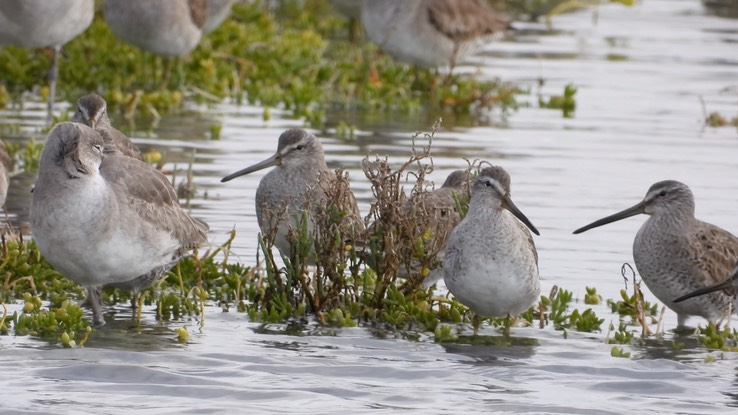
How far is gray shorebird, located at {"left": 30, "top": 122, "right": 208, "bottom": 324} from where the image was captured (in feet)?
27.0

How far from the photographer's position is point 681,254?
9477mm

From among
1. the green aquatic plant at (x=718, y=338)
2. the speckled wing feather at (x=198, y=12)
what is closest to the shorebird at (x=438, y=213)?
the green aquatic plant at (x=718, y=338)

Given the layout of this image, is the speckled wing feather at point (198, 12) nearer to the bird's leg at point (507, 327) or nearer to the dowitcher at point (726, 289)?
the bird's leg at point (507, 327)

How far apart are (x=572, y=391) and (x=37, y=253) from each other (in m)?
3.86

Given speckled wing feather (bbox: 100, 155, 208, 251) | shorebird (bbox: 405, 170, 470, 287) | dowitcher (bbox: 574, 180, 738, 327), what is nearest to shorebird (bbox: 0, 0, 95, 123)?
shorebird (bbox: 405, 170, 470, 287)

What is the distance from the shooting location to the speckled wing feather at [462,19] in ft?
59.0

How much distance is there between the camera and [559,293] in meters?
9.53

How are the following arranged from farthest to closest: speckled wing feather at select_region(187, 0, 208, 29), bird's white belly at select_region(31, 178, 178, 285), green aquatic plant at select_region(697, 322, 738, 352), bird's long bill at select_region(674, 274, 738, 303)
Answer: speckled wing feather at select_region(187, 0, 208, 29)
bird's long bill at select_region(674, 274, 738, 303)
green aquatic plant at select_region(697, 322, 738, 352)
bird's white belly at select_region(31, 178, 178, 285)

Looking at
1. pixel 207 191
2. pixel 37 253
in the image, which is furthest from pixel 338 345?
pixel 207 191

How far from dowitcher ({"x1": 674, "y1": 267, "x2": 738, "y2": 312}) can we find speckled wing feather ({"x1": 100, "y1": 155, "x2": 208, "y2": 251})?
3028 mm

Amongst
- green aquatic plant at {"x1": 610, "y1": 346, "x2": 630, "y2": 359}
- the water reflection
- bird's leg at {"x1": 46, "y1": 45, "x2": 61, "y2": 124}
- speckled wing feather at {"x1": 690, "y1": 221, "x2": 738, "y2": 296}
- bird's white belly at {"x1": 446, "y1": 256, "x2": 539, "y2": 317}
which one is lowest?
the water reflection

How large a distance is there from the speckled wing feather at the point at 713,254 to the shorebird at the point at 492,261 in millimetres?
1211

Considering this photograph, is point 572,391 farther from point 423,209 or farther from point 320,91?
point 320,91

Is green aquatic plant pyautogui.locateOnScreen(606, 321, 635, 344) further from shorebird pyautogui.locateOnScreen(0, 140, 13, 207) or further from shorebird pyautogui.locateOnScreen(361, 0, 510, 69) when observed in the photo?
shorebird pyautogui.locateOnScreen(361, 0, 510, 69)
